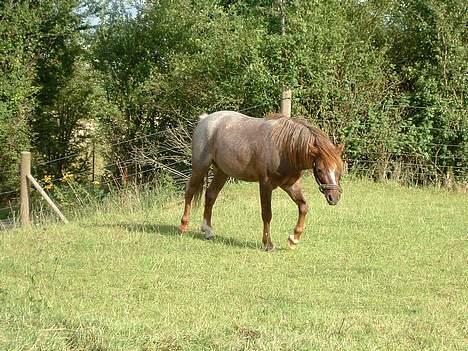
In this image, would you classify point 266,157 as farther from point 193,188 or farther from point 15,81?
point 15,81

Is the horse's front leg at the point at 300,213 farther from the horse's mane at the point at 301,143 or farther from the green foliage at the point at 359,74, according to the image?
the green foliage at the point at 359,74

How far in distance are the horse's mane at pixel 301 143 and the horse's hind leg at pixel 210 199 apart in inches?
50.3

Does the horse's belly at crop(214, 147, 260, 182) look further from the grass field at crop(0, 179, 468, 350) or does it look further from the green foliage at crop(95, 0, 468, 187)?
the green foliage at crop(95, 0, 468, 187)

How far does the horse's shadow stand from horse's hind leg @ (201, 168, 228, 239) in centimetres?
10

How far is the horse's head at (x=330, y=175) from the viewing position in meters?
7.54

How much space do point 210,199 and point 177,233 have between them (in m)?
0.61

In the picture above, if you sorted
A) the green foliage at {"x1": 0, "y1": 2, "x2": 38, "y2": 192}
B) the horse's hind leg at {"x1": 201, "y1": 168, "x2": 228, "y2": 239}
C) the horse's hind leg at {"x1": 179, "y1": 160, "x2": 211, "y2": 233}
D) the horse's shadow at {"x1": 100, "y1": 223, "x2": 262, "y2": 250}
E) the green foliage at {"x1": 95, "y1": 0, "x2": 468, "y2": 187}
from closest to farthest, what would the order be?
the horse's shadow at {"x1": 100, "y1": 223, "x2": 262, "y2": 250}, the horse's hind leg at {"x1": 201, "y1": 168, "x2": 228, "y2": 239}, the horse's hind leg at {"x1": 179, "y1": 160, "x2": 211, "y2": 233}, the green foliage at {"x1": 95, "y1": 0, "x2": 468, "y2": 187}, the green foliage at {"x1": 0, "y1": 2, "x2": 38, "y2": 192}

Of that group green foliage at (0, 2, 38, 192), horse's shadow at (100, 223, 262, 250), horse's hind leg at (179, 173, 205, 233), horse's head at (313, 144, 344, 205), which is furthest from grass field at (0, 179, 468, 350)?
green foliage at (0, 2, 38, 192)

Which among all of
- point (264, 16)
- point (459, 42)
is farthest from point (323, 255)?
point (264, 16)

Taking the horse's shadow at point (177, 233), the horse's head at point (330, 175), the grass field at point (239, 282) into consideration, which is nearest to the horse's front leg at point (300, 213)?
the grass field at point (239, 282)

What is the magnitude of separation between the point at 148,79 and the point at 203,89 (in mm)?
2192

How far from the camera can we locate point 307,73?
13.9 m

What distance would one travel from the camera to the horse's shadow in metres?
8.27

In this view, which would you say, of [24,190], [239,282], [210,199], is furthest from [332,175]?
[24,190]
